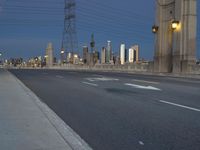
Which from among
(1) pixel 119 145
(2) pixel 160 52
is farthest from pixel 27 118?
(2) pixel 160 52

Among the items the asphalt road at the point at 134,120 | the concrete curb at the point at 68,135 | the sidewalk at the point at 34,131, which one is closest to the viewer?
the sidewalk at the point at 34,131

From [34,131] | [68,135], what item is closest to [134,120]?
[68,135]

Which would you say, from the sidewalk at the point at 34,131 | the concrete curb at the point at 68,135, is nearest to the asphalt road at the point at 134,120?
the concrete curb at the point at 68,135

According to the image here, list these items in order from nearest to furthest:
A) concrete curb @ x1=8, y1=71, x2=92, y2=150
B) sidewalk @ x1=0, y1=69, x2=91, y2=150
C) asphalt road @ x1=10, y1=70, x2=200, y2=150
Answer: sidewalk @ x1=0, y1=69, x2=91, y2=150, concrete curb @ x1=8, y1=71, x2=92, y2=150, asphalt road @ x1=10, y1=70, x2=200, y2=150

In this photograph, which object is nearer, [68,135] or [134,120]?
[68,135]

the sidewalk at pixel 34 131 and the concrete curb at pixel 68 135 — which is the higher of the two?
the sidewalk at pixel 34 131

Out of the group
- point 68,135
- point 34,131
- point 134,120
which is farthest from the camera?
point 134,120

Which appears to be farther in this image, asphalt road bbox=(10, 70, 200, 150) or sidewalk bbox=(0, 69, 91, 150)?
asphalt road bbox=(10, 70, 200, 150)

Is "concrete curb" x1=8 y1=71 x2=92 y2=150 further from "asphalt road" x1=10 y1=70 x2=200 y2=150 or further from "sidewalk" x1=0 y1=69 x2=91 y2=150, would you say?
"asphalt road" x1=10 y1=70 x2=200 y2=150

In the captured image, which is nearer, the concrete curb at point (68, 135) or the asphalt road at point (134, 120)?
the concrete curb at point (68, 135)

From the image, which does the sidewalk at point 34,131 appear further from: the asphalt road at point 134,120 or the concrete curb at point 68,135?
the asphalt road at point 134,120

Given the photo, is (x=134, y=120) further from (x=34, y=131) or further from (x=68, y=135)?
(x=34, y=131)

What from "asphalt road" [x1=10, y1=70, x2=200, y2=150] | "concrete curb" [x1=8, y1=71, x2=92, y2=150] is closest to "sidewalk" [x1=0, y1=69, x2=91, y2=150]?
"concrete curb" [x1=8, y1=71, x2=92, y2=150]

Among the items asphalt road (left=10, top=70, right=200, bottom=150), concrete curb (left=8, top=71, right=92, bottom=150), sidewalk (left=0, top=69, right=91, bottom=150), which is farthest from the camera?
asphalt road (left=10, top=70, right=200, bottom=150)
